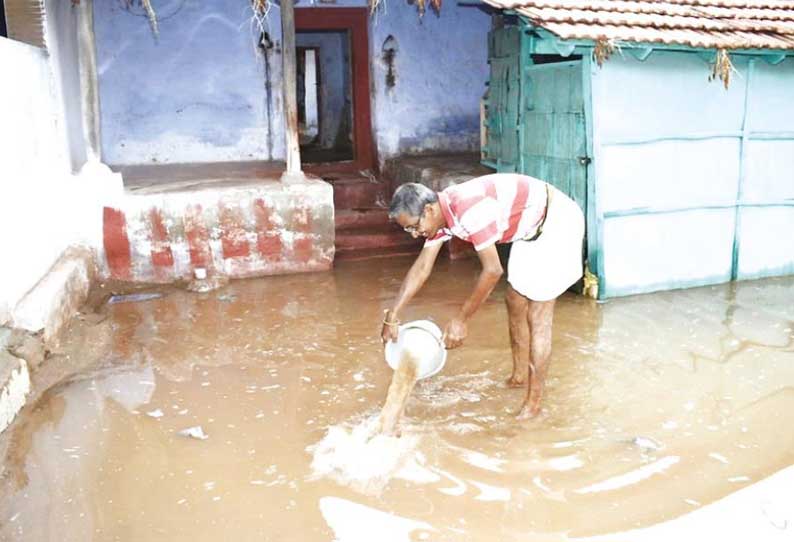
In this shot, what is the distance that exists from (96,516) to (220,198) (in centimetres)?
521

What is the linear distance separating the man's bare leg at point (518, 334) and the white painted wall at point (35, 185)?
360cm

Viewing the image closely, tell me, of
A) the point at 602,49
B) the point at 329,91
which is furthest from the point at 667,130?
the point at 329,91

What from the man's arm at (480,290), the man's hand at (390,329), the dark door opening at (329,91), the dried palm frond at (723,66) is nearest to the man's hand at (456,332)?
the man's arm at (480,290)

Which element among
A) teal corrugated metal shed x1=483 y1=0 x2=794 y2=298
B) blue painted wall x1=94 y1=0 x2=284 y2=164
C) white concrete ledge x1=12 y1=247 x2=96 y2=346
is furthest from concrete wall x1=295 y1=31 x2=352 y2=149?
white concrete ledge x1=12 y1=247 x2=96 y2=346

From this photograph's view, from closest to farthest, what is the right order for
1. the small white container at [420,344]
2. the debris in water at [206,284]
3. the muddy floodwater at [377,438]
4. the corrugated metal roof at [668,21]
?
1. the muddy floodwater at [377,438]
2. the small white container at [420,344]
3. the corrugated metal roof at [668,21]
4. the debris in water at [206,284]

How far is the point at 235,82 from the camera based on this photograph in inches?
456

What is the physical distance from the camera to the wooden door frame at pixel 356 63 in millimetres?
11555

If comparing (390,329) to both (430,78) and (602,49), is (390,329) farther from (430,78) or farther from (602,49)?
(430,78)

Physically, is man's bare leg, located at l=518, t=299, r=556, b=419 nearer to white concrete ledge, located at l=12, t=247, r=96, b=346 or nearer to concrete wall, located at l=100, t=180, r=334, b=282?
white concrete ledge, located at l=12, t=247, r=96, b=346

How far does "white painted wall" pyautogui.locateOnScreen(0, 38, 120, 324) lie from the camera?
5.80 meters

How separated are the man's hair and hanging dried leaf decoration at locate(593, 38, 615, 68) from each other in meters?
3.70

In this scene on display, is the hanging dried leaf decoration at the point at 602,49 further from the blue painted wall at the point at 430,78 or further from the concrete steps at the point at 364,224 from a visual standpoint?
the blue painted wall at the point at 430,78

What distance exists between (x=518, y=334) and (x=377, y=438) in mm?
1354

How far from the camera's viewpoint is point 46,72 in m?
7.49
